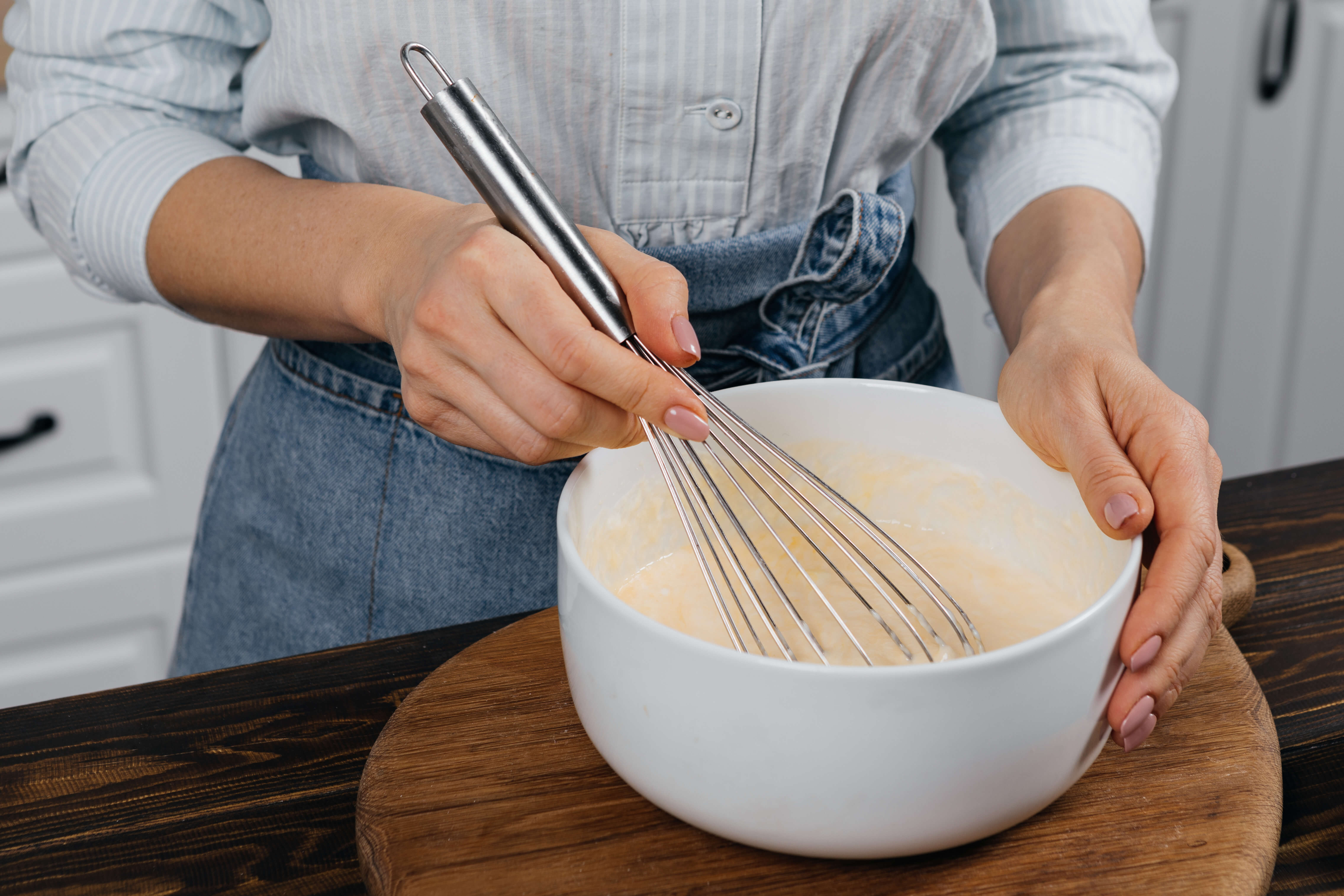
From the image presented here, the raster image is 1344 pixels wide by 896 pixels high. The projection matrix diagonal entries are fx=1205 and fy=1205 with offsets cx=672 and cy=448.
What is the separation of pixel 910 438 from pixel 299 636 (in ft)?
1.25

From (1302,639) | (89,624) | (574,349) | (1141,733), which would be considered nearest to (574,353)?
(574,349)

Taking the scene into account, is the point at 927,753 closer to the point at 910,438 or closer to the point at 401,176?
the point at 910,438

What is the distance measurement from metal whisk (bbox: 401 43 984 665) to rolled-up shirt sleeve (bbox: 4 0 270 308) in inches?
8.1

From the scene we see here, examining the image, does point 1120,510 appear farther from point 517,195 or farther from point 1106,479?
point 517,195

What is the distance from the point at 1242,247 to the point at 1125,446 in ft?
4.60

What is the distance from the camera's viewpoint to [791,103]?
2.00 feet

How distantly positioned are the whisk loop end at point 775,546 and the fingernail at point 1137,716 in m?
Result: 0.06

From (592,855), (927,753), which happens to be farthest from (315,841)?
(927,753)

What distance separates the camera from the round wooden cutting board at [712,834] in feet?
1.30

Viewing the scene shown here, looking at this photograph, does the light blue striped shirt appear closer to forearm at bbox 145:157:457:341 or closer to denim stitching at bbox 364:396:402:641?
forearm at bbox 145:157:457:341

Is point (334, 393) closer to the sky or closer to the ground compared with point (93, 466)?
closer to the sky

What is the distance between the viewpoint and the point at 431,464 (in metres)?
0.65

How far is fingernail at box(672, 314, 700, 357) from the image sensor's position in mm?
447

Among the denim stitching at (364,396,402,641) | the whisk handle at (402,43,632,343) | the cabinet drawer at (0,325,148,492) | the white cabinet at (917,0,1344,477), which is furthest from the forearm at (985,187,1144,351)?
the cabinet drawer at (0,325,148,492)
